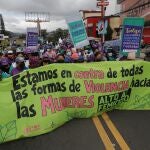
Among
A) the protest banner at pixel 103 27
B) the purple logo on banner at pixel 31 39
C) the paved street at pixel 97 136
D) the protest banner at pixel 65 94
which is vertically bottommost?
the paved street at pixel 97 136

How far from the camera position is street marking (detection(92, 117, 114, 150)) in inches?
229

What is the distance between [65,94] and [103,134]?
4.13ft

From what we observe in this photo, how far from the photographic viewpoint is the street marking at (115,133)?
577 centimetres

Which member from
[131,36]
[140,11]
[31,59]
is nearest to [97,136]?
[31,59]

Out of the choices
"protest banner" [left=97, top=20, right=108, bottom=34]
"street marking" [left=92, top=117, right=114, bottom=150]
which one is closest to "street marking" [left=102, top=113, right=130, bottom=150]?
"street marking" [left=92, top=117, right=114, bottom=150]

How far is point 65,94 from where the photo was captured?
23.7ft

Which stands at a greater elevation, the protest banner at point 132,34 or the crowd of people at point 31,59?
the protest banner at point 132,34

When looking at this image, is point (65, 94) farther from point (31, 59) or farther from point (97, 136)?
point (31, 59)

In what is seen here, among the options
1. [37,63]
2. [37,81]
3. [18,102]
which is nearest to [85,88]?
[37,81]

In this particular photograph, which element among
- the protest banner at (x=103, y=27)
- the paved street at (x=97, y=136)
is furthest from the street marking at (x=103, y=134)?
the protest banner at (x=103, y=27)

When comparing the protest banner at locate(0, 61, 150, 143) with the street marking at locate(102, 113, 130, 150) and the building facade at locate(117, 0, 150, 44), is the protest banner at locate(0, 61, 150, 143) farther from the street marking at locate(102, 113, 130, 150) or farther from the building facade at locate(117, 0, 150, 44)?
the building facade at locate(117, 0, 150, 44)

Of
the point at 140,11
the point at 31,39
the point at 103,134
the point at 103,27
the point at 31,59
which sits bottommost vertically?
the point at 103,134

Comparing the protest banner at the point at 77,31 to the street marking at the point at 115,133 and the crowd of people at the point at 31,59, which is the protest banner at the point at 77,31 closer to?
the crowd of people at the point at 31,59

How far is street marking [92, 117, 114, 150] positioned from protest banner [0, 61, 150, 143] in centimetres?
32
